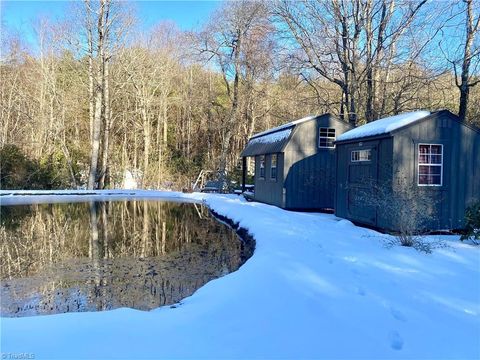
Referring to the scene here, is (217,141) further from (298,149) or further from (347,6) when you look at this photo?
(298,149)

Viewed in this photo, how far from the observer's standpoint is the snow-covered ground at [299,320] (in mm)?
3352

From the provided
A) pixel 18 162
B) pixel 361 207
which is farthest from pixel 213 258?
pixel 18 162

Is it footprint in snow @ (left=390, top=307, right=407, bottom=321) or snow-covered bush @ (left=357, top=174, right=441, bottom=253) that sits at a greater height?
snow-covered bush @ (left=357, top=174, right=441, bottom=253)

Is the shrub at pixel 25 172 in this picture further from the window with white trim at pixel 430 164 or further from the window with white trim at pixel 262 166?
the window with white trim at pixel 430 164

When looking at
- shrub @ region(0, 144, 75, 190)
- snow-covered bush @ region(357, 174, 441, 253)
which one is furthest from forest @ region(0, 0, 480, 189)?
snow-covered bush @ region(357, 174, 441, 253)

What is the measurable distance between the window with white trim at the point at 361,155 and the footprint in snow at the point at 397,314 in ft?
21.3

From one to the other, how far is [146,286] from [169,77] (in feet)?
84.0

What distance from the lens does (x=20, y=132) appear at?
27734 millimetres

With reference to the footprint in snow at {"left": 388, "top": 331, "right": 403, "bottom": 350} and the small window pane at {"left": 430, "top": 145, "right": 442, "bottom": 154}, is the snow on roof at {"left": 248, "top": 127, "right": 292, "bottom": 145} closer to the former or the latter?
the small window pane at {"left": 430, "top": 145, "right": 442, "bottom": 154}

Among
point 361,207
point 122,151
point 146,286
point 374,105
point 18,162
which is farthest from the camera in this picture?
point 122,151

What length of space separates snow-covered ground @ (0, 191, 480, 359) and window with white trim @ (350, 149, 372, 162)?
14.4ft

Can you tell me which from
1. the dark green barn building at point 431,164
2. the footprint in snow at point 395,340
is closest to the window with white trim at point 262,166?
the dark green barn building at point 431,164

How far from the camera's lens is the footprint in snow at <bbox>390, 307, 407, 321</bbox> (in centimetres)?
409

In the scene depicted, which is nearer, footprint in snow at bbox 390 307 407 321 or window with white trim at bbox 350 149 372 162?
footprint in snow at bbox 390 307 407 321
